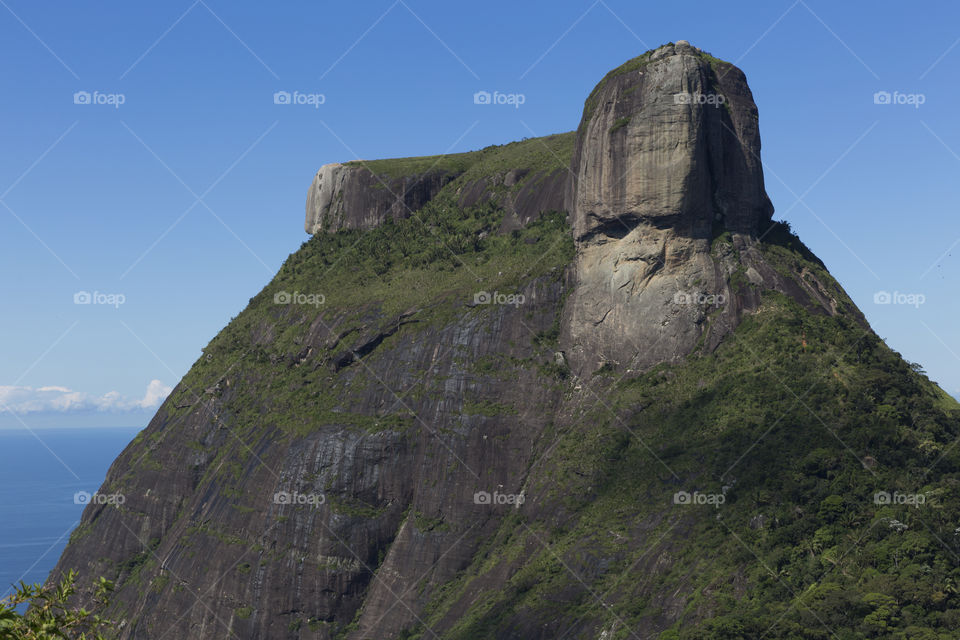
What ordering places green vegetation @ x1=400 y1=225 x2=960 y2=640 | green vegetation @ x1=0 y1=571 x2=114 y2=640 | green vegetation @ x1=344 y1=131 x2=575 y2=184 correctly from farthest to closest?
green vegetation @ x1=344 y1=131 x2=575 y2=184, green vegetation @ x1=400 y1=225 x2=960 y2=640, green vegetation @ x1=0 y1=571 x2=114 y2=640

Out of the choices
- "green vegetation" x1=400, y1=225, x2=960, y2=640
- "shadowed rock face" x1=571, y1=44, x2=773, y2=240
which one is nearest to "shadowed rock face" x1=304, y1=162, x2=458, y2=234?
"shadowed rock face" x1=571, y1=44, x2=773, y2=240

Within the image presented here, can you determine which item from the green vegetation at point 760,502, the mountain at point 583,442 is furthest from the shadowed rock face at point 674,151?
the green vegetation at point 760,502

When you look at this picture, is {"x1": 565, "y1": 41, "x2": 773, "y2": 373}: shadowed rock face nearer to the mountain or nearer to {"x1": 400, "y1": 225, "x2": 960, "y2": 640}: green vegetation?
the mountain

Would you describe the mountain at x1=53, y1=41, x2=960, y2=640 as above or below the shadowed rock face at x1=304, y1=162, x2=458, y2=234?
below

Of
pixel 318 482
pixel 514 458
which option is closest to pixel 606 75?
pixel 514 458

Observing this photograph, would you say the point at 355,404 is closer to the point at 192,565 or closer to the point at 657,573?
the point at 192,565

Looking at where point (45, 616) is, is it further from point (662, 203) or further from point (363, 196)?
point (363, 196)

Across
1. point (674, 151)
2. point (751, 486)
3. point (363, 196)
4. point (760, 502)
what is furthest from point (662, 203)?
point (363, 196)

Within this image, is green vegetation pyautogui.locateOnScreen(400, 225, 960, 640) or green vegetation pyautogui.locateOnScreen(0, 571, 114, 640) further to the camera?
green vegetation pyautogui.locateOnScreen(400, 225, 960, 640)

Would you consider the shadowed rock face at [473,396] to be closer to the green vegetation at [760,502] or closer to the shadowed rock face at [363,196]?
the green vegetation at [760,502]
